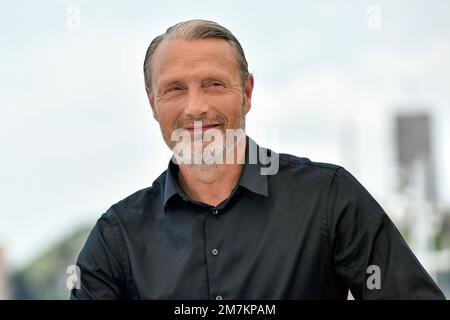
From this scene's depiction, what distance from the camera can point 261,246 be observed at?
1.66 metres

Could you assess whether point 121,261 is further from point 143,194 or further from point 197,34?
point 197,34

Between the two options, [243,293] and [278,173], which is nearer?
[243,293]

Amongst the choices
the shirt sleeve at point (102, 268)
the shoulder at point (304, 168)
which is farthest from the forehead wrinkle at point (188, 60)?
the shirt sleeve at point (102, 268)

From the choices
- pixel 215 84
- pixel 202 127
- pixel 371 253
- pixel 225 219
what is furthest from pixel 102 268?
pixel 371 253

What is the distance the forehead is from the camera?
170cm

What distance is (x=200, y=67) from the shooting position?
1.70 metres

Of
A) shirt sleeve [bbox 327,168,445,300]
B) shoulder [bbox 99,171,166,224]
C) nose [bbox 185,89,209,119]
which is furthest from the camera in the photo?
shoulder [bbox 99,171,166,224]

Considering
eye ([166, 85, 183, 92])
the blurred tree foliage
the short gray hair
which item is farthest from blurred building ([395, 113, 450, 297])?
eye ([166, 85, 183, 92])

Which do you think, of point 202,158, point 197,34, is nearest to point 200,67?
point 197,34

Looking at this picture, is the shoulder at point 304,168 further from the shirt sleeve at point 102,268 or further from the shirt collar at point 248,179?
the shirt sleeve at point 102,268

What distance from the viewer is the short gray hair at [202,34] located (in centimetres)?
173

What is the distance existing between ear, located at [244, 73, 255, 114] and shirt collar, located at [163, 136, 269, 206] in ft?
0.30

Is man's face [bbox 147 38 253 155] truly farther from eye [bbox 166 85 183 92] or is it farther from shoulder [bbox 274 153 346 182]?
shoulder [bbox 274 153 346 182]

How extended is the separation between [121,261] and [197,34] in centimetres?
60
